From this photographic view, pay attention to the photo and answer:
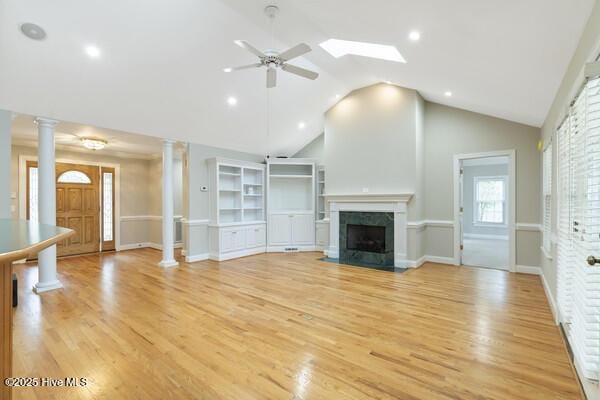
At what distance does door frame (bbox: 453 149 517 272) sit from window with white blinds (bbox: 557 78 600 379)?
293 centimetres

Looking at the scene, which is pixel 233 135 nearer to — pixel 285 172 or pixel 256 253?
pixel 285 172

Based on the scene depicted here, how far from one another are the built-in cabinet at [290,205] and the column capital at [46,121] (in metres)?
4.22

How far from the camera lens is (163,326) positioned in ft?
9.71

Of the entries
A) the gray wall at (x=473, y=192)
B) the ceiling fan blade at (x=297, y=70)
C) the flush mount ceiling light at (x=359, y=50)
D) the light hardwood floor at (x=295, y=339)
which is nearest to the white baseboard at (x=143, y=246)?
the light hardwood floor at (x=295, y=339)

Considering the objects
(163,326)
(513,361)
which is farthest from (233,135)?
(513,361)

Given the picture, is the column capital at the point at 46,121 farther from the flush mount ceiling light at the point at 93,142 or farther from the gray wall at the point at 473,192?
the gray wall at the point at 473,192

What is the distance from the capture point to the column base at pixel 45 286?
13.3 feet

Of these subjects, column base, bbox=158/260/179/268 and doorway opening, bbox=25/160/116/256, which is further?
doorway opening, bbox=25/160/116/256

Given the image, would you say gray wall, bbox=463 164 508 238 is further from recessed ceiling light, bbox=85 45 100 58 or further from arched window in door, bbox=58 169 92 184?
arched window in door, bbox=58 169 92 184

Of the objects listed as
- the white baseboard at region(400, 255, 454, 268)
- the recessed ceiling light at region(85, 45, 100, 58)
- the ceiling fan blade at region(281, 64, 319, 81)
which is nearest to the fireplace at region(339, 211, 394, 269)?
the white baseboard at region(400, 255, 454, 268)

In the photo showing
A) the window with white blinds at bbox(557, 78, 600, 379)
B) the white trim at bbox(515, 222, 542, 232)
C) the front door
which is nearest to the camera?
the window with white blinds at bbox(557, 78, 600, 379)

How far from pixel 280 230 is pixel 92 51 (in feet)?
16.5

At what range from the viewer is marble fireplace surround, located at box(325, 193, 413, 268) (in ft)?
18.2

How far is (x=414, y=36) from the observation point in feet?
10.1
